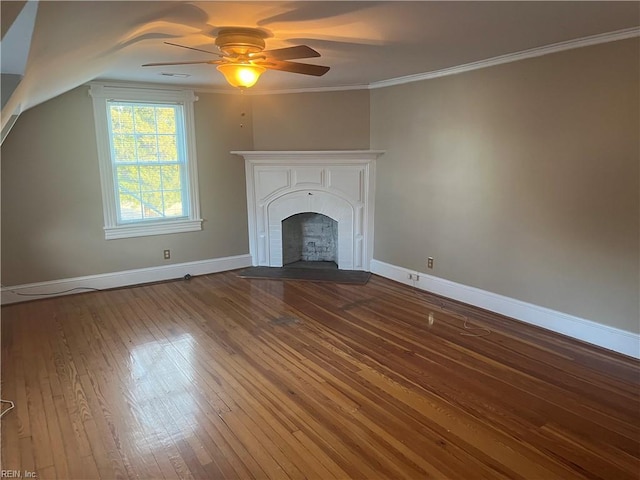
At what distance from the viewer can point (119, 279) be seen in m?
5.16

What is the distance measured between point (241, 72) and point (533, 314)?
3.26m

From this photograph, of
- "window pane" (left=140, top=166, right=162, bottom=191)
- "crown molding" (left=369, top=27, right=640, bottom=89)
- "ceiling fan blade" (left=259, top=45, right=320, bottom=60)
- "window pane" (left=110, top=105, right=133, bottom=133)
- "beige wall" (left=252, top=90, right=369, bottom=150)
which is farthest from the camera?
"beige wall" (left=252, top=90, right=369, bottom=150)

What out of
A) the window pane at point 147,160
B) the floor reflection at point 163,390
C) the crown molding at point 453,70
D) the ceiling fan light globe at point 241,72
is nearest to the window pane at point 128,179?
the window pane at point 147,160

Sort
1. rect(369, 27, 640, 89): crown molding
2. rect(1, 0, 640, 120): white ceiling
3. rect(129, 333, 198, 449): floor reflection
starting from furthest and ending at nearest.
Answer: rect(369, 27, 640, 89): crown molding
rect(129, 333, 198, 449): floor reflection
rect(1, 0, 640, 120): white ceiling

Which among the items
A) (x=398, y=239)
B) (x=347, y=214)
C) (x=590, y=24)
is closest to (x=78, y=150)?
(x=347, y=214)

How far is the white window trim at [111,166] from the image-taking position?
476 centimetres

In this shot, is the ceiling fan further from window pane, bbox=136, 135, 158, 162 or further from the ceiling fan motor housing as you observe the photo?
window pane, bbox=136, 135, 158, 162

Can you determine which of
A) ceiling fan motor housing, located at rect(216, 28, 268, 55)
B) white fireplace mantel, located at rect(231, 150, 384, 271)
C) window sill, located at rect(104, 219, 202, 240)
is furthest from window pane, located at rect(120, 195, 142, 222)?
ceiling fan motor housing, located at rect(216, 28, 268, 55)

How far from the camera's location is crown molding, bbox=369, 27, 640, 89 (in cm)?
309

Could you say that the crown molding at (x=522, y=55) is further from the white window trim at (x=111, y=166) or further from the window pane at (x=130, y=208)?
the window pane at (x=130, y=208)

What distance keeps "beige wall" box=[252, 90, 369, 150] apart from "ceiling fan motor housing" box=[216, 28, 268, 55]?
2.64 m

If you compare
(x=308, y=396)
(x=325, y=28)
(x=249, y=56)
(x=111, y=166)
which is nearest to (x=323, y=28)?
(x=325, y=28)

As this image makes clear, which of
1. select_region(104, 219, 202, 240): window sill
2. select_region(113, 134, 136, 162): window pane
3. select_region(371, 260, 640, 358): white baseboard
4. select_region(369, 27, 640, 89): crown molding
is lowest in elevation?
select_region(371, 260, 640, 358): white baseboard

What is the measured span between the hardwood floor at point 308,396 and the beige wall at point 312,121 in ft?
7.46
